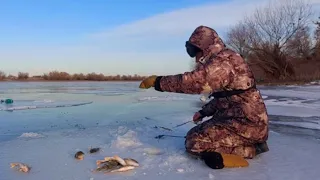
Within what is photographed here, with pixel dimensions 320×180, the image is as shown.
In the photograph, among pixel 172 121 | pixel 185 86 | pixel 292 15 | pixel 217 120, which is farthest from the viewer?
pixel 292 15

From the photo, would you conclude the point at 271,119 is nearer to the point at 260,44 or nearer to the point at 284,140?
the point at 284,140

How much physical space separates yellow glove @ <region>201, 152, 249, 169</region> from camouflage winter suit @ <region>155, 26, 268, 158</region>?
0.16 metres

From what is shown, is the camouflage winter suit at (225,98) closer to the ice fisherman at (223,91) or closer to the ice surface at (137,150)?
the ice fisherman at (223,91)

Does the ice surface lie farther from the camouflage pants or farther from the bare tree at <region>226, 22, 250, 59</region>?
the bare tree at <region>226, 22, 250, 59</region>

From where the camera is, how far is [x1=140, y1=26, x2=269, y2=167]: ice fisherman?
3.32 meters

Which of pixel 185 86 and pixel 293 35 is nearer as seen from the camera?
pixel 185 86

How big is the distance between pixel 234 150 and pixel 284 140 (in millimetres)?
1482

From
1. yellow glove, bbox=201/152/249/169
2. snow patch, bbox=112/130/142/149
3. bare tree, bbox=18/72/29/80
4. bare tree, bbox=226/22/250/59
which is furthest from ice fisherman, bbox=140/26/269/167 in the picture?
bare tree, bbox=18/72/29/80

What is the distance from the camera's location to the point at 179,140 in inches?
177

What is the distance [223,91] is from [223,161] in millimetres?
731

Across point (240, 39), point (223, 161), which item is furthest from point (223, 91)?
point (240, 39)

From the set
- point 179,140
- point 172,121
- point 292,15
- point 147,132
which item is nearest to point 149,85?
point 179,140

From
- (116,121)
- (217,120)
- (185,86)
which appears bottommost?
(116,121)

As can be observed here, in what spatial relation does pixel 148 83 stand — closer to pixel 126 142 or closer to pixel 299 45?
pixel 126 142
